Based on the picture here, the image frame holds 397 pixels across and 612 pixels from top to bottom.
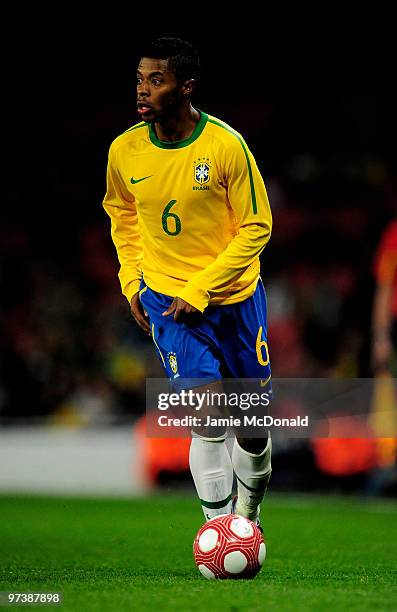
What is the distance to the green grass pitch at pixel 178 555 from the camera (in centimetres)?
411

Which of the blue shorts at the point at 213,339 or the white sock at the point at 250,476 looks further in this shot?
the white sock at the point at 250,476

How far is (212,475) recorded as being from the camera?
5133 millimetres

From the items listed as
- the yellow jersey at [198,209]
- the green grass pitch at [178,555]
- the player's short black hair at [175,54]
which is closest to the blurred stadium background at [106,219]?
the green grass pitch at [178,555]

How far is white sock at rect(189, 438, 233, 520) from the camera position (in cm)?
513

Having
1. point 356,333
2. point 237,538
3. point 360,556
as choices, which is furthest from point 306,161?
point 237,538

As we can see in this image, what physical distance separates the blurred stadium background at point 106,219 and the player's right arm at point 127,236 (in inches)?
245

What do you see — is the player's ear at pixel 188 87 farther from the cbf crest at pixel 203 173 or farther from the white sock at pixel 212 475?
the white sock at pixel 212 475

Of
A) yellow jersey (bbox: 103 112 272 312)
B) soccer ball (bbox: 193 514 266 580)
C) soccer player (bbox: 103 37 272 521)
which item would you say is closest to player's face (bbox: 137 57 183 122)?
soccer player (bbox: 103 37 272 521)

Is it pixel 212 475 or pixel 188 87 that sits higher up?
pixel 188 87

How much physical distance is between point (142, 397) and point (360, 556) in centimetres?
665

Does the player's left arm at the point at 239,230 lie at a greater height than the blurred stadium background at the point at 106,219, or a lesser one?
greater

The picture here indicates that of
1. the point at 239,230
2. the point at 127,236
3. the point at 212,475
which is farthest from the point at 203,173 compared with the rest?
the point at 212,475

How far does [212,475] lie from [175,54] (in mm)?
1718

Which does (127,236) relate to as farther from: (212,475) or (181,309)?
(212,475)
